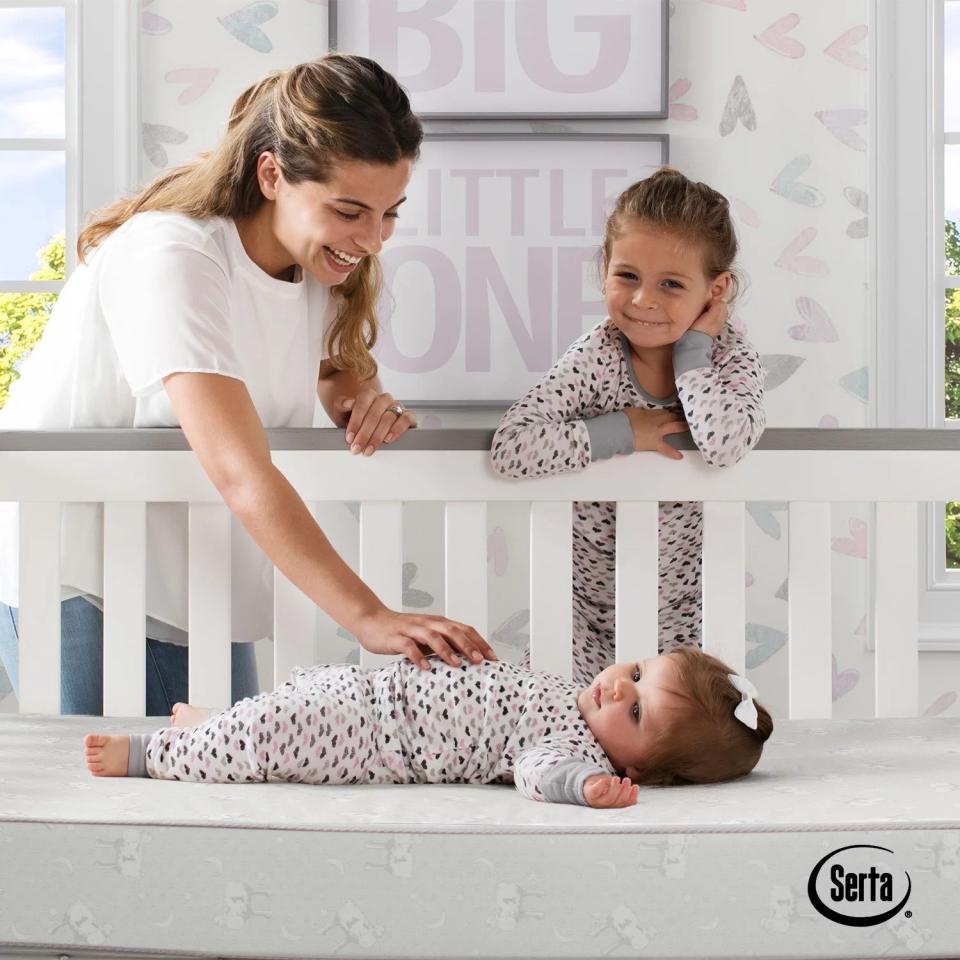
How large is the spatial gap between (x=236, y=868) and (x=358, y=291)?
0.76m

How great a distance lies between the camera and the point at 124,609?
1.36m

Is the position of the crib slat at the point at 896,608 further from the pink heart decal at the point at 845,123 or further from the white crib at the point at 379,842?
the pink heart decal at the point at 845,123

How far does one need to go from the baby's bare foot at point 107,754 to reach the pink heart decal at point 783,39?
1.50 metres

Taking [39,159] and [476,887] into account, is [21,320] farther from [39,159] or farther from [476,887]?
[476,887]

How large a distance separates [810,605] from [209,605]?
0.75 meters

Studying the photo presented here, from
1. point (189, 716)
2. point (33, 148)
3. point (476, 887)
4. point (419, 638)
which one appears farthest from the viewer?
point (33, 148)

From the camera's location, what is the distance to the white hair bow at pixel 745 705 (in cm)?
110

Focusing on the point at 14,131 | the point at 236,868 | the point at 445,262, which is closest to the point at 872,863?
the point at 236,868

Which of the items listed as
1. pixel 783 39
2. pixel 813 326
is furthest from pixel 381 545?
pixel 783 39

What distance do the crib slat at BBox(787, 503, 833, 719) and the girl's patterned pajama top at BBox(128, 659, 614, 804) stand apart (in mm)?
370

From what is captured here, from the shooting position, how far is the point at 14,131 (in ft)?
6.57

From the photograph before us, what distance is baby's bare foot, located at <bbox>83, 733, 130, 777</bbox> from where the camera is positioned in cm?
110

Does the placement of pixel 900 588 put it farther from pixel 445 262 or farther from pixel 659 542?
pixel 445 262

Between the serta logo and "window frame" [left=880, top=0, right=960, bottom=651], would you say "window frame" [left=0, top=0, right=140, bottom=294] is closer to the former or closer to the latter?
"window frame" [left=880, top=0, right=960, bottom=651]
